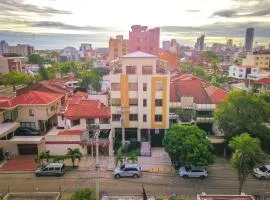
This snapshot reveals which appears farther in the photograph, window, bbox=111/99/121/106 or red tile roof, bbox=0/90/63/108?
window, bbox=111/99/121/106

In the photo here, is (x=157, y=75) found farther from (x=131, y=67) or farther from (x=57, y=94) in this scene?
(x=57, y=94)

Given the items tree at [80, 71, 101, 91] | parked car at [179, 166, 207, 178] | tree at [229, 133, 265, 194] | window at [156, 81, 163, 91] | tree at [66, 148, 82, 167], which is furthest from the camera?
tree at [80, 71, 101, 91]

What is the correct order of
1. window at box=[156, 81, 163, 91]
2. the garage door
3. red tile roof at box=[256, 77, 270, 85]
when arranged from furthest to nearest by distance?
red tile roof at box=[256, 77, 270, 85]
window at box=[156, 81, 163, 91]
the garage door

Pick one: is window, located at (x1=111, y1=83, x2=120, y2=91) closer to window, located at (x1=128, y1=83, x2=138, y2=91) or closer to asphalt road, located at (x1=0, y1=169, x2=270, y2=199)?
window, located at (x1=128, y1=83, x2=138, y2=91)

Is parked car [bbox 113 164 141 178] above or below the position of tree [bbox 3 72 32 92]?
below

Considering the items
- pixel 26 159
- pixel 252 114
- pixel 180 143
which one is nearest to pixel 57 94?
pixel 26 159

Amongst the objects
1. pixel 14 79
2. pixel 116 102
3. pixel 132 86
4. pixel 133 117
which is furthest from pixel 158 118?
pixel 14 79

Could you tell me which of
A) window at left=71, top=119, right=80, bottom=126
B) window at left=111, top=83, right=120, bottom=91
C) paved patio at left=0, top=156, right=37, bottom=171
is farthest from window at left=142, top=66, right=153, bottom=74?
paved patio at left=0, top=156, right=37, bottom=171
